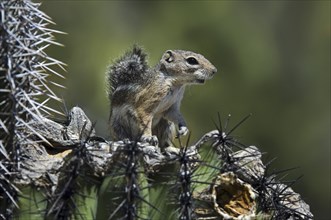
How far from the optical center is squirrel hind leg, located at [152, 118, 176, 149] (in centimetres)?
576

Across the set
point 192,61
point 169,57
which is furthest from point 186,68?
point 169,57

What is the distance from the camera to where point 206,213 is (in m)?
4.15

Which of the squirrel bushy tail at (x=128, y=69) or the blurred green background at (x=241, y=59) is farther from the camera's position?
the blurred green background at (x=241, y=59)

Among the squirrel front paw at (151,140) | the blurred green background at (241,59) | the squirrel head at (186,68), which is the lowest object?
the squirrel front paw at (151,140)

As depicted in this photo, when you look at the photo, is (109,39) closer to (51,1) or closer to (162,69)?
(51,1)

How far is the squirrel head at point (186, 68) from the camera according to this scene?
236 inches

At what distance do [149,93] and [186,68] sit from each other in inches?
10.2

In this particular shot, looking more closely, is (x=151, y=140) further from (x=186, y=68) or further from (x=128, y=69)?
(x=186, y=68)

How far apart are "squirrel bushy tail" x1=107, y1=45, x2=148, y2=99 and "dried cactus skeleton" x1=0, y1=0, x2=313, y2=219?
123 cm

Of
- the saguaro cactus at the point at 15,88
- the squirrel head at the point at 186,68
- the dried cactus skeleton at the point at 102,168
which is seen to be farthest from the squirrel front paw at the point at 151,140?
the saguaro cactus at the point at 15,88

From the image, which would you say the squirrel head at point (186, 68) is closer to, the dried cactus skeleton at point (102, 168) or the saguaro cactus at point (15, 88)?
the dried cactus skeleton at point (102, 168)

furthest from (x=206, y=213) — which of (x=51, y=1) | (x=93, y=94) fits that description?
(x=51, y=1)

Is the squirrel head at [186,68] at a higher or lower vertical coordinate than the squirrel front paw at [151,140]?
higher

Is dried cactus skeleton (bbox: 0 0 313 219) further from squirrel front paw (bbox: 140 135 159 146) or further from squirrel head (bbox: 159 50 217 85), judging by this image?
squirrel head (bbox: 159 50 217 85)
